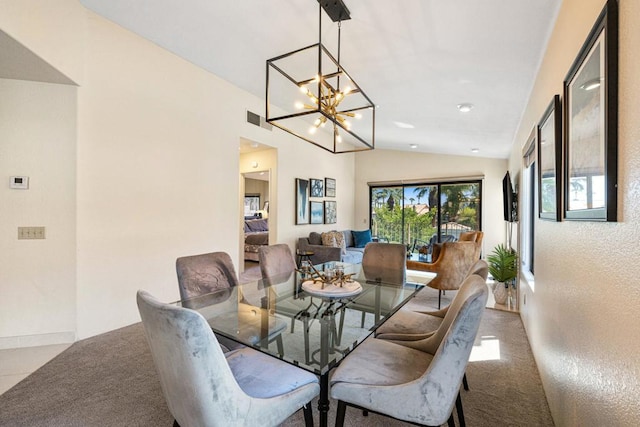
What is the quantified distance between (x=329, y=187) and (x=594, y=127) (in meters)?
5.86

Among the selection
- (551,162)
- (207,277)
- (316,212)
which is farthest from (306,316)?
(316,212)

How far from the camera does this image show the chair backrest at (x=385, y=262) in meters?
3.05

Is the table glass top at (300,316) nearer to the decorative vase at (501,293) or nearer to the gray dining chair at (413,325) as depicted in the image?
the gray dining chair at (413,325)

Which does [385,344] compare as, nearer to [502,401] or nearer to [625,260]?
[502,401]

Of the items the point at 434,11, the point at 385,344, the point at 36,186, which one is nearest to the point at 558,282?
the point at 385,344

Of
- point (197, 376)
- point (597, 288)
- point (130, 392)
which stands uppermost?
point (597, 288)

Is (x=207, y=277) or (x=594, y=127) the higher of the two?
(x=594, y=127)

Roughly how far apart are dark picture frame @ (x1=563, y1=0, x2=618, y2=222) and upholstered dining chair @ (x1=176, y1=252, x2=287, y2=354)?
164 cm

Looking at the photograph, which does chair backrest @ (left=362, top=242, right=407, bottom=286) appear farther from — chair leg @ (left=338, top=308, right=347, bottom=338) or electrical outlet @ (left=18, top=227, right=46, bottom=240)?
electrical outlet @ (left=18, top=227, right=46, bottom=240)

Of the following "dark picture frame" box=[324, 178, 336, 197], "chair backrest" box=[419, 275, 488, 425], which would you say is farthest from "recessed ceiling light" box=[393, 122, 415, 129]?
"chair backrest" box=[419, 275, 488, 425]

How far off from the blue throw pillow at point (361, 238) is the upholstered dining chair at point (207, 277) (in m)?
5.02

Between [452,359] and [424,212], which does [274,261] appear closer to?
[452,359]

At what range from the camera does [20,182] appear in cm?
270

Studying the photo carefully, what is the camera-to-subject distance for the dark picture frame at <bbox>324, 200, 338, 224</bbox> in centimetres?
679
